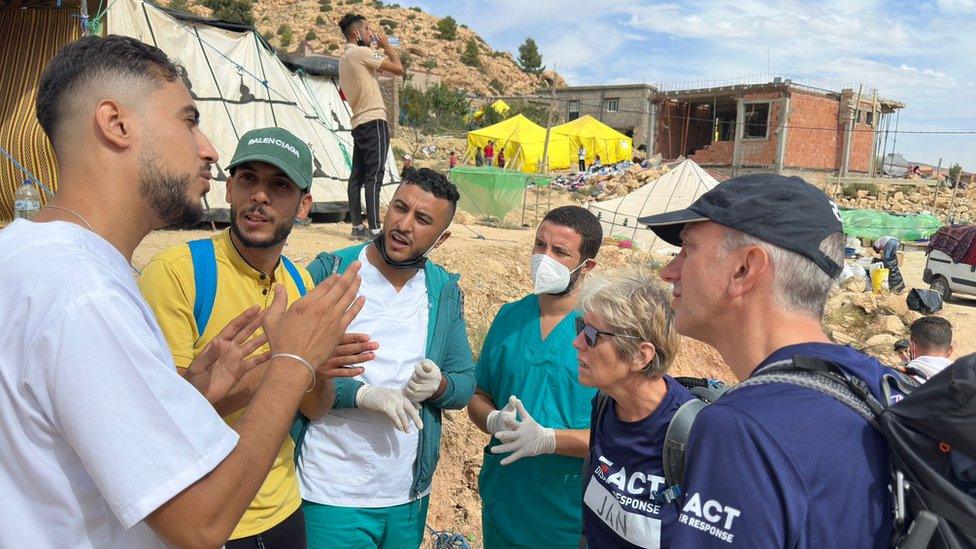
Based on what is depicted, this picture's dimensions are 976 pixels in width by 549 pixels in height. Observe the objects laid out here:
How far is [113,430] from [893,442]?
131cm

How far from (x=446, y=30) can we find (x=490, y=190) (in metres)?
62.0

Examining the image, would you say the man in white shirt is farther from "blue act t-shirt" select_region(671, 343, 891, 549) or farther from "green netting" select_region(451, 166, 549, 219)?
"green netting" select_region(451, 166, 549, 219)

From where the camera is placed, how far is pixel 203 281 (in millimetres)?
2135

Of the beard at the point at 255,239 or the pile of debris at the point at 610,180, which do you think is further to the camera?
the pile of debris at the point at 610,180

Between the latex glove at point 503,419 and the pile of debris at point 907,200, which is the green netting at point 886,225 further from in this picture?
the latex glove at point 503,419

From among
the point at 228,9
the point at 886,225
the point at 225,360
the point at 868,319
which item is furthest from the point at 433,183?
the point at 228,9

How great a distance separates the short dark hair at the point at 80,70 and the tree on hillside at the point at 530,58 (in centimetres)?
7810

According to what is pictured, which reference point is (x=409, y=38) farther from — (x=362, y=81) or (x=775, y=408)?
(x=775, y=408)

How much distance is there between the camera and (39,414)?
1.07m

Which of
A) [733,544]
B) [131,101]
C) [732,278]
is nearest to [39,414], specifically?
[131,101]

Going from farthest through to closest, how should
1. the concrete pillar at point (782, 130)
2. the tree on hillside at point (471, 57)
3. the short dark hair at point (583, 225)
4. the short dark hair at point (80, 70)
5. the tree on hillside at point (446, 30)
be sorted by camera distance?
the tree on hillside at point (446, 30), the tree on hillside at point (471, 57), the concrete pillar at point (782, 130), the short dark hair at point (583, 225), the short dark hair at point (80, 70)

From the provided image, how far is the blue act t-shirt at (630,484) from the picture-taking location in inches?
78.3

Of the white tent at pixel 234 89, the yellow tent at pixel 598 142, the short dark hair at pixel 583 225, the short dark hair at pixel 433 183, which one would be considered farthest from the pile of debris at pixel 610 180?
the short dark hair at pixel 433 183

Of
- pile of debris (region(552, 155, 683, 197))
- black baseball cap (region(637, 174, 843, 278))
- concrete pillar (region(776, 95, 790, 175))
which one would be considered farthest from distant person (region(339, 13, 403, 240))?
concrete pillar (region(776, 95, 790, 175))
